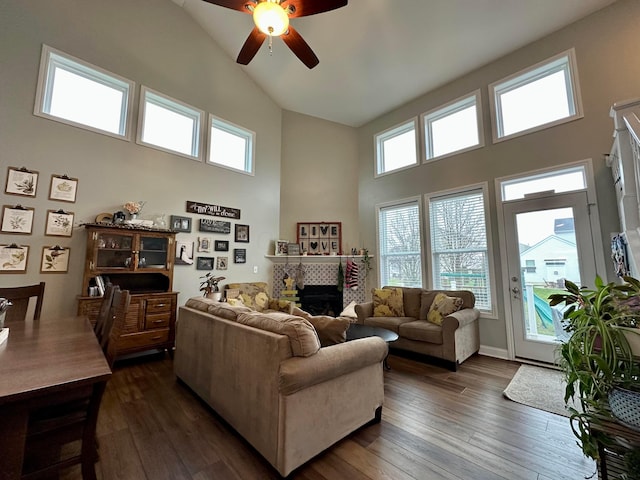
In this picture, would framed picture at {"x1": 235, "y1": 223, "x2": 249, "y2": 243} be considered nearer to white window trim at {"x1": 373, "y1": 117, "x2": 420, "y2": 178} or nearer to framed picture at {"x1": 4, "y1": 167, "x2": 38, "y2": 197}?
framed picture at {"x1": 4, "y1": 167, "x2": 38, "y2": 197}

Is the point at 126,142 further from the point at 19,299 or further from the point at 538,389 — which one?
the point at 538,389

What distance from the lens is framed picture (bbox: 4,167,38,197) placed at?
10.4 ft

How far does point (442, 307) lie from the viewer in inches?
152

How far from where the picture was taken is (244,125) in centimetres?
557

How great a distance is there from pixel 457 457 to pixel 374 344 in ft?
2.90

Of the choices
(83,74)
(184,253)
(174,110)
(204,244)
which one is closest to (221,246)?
(204,244)

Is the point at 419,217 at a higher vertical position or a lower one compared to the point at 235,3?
lower

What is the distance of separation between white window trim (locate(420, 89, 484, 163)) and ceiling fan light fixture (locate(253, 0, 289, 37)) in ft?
11.4

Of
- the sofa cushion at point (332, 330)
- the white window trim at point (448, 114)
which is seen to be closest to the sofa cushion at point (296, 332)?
the sofa cushion at point (332, 330)

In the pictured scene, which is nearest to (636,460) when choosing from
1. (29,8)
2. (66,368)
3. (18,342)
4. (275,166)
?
(66,368)

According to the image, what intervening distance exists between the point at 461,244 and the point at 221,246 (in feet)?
13.9

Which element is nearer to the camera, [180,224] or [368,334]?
[368,334]

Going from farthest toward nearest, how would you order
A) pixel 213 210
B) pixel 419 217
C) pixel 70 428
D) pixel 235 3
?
pixel 419 217, pixel 213 210, pixel 235 3, pixel 70 428

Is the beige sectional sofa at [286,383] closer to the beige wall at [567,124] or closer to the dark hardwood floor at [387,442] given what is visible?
the dark hardwood floor at [387,442]
